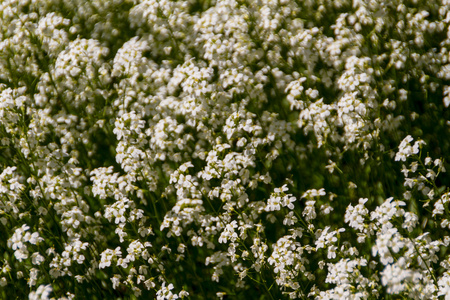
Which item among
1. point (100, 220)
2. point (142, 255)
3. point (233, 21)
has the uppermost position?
point (233, 21)

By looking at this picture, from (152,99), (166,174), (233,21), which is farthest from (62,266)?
(233,21)

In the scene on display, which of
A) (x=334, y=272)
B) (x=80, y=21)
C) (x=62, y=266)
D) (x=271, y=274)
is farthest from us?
(x=80, y=21)

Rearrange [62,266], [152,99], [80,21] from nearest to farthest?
[62,266]
[152,99]
[80,21]

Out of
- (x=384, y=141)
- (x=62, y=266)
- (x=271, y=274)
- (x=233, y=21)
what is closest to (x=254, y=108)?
(x=233, y=21)

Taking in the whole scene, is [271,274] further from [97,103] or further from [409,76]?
[97,103]

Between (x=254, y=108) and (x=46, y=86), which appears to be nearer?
(x=254, y=108)

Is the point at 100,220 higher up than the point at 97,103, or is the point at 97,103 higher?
the point at 97,103
